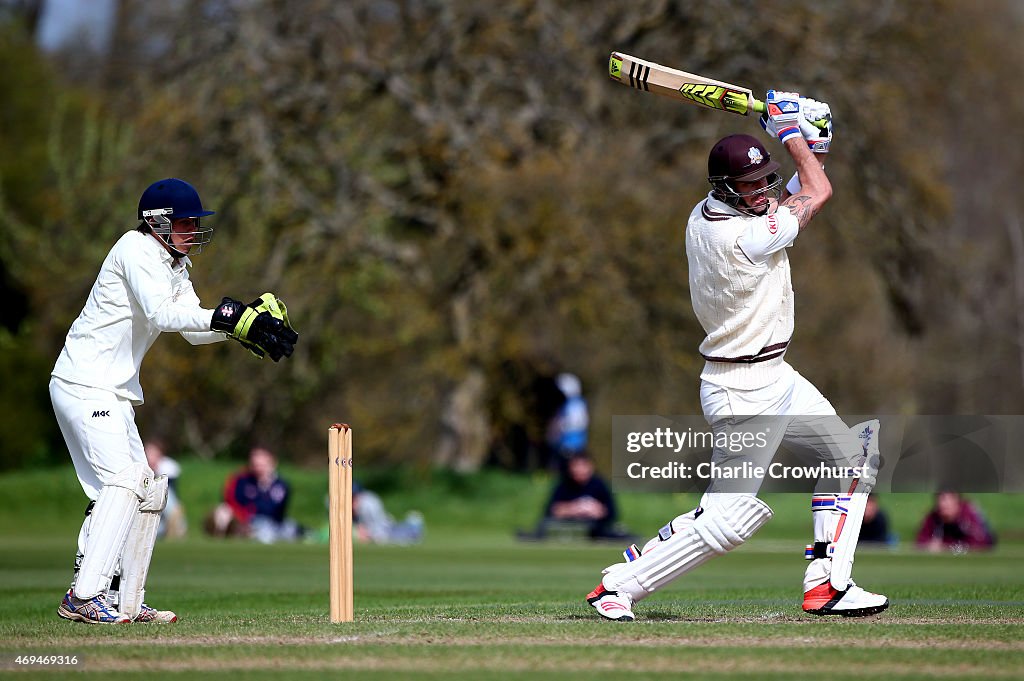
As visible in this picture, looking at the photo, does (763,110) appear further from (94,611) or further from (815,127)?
(94,611)

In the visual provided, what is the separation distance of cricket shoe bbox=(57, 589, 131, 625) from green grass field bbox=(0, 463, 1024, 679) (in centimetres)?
18

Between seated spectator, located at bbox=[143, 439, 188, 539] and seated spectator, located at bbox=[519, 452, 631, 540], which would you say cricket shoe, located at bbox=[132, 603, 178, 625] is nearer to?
seated spectator, located at bbox=[519, 452, 631, 540]

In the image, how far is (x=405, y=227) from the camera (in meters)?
27.8

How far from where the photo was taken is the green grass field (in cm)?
600

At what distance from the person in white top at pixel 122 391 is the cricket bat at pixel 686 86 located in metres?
2.38

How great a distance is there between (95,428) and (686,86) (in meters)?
3.67

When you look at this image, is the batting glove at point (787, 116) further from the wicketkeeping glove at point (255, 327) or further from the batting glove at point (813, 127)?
the wicketkeeping glove at point (255, 327)

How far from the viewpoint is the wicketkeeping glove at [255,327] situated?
24.3ft

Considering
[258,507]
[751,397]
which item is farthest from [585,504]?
[751,397]

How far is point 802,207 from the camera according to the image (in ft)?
24.6

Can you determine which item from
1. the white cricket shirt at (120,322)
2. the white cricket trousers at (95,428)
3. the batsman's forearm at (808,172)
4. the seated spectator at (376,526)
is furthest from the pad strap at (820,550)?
the seated spectator at (376,526)

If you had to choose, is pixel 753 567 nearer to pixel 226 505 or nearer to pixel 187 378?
pixel 226 505

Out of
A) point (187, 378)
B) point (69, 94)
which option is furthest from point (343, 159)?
point (69, 94)

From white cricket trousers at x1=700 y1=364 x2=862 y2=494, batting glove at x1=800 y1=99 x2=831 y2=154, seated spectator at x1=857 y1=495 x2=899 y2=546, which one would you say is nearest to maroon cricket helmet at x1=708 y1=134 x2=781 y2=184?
batting glove at x1=800 y1=99 x2=831 y2=154
